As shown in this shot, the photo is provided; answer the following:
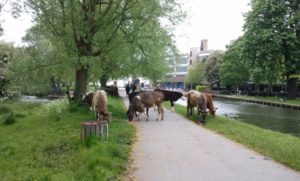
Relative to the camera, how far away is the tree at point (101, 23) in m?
21.6

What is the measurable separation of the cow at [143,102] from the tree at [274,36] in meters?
34.3

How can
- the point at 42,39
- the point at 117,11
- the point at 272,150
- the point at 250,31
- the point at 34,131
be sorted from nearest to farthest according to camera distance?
the point at 272,150 < the point at 34,131 < the point at 117,11 < the point at 42,39 < the point at 250,31

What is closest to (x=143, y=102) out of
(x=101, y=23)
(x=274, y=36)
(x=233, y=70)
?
(x=101, y=23)

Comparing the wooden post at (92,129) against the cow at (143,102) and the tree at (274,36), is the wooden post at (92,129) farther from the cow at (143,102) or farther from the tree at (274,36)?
the tree at (274,36)

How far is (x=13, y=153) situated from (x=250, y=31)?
1840 inches

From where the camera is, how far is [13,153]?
→ 13547mm

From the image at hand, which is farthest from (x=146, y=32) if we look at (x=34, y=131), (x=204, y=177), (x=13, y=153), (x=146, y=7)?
(x=204, y=177)

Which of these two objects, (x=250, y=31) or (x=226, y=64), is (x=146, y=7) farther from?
(x=226, y=64)

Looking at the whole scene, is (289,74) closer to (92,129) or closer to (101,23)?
(101,23)

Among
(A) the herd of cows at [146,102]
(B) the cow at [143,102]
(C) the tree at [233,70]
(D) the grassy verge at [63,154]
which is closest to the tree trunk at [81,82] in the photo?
(A) the herd of cows at [146,102]

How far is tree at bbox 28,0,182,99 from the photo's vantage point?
2158 centimetres

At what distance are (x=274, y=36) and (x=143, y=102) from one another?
35995 mm

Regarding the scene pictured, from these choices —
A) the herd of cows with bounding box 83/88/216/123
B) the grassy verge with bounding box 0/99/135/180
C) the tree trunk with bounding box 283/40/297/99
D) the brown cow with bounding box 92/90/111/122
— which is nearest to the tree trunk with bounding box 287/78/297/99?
the tree trunk with bounding box 283/40/297/99

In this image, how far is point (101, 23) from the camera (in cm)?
2205
